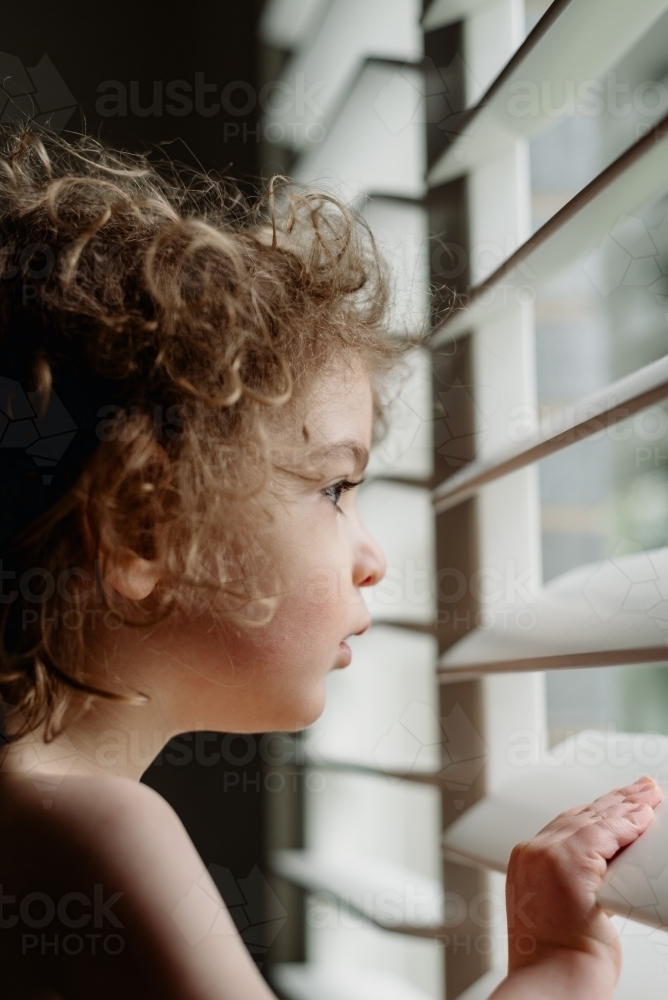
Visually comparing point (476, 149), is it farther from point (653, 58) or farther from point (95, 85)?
point (95, 85)

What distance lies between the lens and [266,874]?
1.06 meters

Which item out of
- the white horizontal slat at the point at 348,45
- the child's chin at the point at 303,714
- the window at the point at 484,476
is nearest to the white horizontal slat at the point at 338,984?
the window at the point at 484,476

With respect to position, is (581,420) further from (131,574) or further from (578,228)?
(131,574)

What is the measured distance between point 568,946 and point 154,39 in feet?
3.86

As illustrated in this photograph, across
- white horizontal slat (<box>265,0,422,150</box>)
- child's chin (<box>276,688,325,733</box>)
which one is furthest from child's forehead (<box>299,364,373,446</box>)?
white horizontal slat (<box>265,0,422,150</box>)

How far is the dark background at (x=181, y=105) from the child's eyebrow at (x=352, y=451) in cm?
50

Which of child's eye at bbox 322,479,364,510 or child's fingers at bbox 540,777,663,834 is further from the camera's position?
child's eye at bbox 322,479,364,510

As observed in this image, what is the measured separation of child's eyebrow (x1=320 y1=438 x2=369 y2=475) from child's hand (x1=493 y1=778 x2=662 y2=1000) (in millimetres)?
332

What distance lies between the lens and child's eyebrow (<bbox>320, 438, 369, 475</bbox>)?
0.74 meters

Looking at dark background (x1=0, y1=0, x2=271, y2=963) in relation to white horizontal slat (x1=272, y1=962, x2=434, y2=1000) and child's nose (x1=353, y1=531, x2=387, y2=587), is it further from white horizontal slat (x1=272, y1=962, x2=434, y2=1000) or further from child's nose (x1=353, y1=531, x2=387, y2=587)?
child's nose (x1=353, y1=531, x2=387, y2=587)

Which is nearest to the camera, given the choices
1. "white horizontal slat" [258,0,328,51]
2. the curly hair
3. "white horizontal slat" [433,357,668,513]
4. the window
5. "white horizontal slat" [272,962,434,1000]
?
"white horizontal slat" [433,357,668,513]

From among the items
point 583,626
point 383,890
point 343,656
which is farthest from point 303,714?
point 583,626

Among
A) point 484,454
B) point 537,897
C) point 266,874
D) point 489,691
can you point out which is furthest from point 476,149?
point 266,874

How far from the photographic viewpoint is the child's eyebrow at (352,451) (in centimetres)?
74
